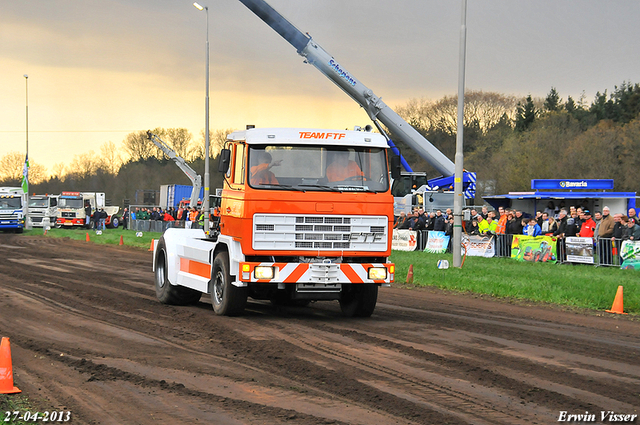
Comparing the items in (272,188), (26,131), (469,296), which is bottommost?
(469,296)

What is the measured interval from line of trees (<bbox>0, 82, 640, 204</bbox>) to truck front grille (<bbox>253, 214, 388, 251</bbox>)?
23.2m

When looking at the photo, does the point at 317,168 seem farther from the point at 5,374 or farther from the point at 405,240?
the point at 405,240

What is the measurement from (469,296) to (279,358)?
891 centimetres

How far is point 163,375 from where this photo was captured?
779 centimetres

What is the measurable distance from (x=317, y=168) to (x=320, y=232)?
1032 millimetres

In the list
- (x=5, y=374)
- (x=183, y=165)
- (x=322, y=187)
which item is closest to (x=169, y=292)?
(x=322, y=187)

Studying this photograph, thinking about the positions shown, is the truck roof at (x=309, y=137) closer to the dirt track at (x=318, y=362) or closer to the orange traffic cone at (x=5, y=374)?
the dirt track at (x=318, y=362)

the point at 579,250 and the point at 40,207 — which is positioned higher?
the point at 40,207

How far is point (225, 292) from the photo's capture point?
11828mm

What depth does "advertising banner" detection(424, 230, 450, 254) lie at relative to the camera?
89.3ft

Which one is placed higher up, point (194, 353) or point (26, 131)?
point (26, 131)

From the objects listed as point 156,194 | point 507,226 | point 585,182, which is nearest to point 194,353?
point 507,226

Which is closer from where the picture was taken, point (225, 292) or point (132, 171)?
point (225, 292)

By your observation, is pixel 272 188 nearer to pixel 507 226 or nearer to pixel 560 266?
pixel 560 266
